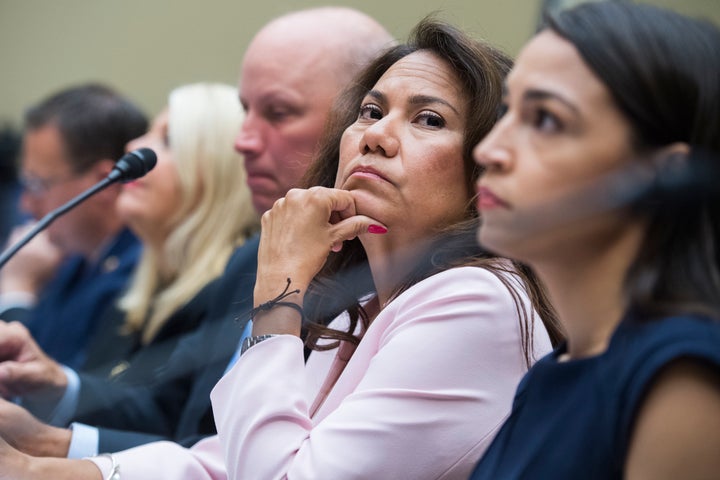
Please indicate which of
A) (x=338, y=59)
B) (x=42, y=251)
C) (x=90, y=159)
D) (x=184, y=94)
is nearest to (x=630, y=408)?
(x=338, y=59)

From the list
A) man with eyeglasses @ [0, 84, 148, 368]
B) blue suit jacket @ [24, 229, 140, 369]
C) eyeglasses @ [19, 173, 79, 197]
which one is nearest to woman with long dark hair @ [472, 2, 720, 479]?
blue suit jacket @ [24, 229, 140, 369]

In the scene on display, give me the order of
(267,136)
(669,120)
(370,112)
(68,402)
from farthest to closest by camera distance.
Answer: (267,136) → (68,402) → (370,112) → (669,120)

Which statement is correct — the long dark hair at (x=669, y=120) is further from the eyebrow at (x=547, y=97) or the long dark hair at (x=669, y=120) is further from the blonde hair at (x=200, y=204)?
the blonde hair at (x=200, y=204)

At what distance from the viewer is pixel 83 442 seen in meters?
1.39

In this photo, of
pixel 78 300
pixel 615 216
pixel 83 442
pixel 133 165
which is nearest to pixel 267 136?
pixel 133 165

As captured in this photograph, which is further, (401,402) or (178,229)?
(178,229)

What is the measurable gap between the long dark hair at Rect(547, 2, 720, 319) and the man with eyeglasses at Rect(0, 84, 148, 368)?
6.17 feet

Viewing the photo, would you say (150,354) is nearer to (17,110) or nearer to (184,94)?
(184,94)

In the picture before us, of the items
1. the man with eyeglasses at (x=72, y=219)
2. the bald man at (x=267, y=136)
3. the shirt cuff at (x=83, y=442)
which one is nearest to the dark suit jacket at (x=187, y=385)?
the bald man at (x=267, y=136)

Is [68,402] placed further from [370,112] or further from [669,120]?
[669,120]

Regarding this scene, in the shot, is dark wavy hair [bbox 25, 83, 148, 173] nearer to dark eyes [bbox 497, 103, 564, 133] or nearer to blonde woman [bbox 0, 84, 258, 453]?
blonde woman [bbox 0, 84, 258, 453]

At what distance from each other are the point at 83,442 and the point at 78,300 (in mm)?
1185

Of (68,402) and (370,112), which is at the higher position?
(370,112)

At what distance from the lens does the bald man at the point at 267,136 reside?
67.7 inches
